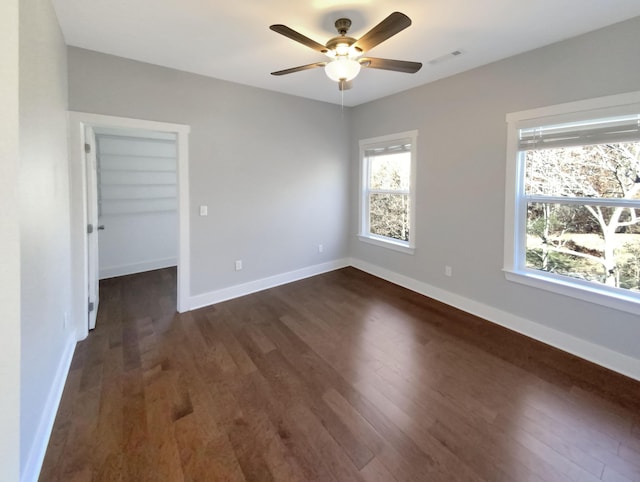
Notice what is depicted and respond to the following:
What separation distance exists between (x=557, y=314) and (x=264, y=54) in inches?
140

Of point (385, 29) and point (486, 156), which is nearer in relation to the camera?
point (385, 29)

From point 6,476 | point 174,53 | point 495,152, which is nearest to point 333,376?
point 6,476

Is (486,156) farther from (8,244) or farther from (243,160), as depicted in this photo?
(8,244)

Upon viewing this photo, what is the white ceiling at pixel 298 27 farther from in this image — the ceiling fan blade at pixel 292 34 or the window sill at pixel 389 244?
the window sill at pixel 389 244

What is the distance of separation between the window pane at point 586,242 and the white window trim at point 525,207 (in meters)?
0.08

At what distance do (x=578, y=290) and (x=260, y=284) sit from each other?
3.38 meters

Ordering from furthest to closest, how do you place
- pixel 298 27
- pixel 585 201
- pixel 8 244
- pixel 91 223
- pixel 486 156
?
pixel 486 156
pixel 91 223
pixel 585 201
pixel 298 27
pixel 8 244

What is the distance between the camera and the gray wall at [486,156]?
7.62 ft

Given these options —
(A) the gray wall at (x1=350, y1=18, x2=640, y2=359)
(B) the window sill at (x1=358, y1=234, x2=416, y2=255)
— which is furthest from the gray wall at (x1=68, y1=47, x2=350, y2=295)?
(A) the gray wall at (x1=350, y1=18, x2=640, y2=359)

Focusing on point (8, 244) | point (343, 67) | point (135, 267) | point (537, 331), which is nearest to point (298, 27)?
point (343, 67)

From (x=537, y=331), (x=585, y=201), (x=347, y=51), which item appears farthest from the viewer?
(x=537, y=331)

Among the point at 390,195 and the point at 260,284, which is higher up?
the point at 390,195

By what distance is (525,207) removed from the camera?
2.89 metres

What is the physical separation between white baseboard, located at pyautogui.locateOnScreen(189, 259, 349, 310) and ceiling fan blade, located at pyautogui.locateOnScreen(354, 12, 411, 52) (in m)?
2.97
